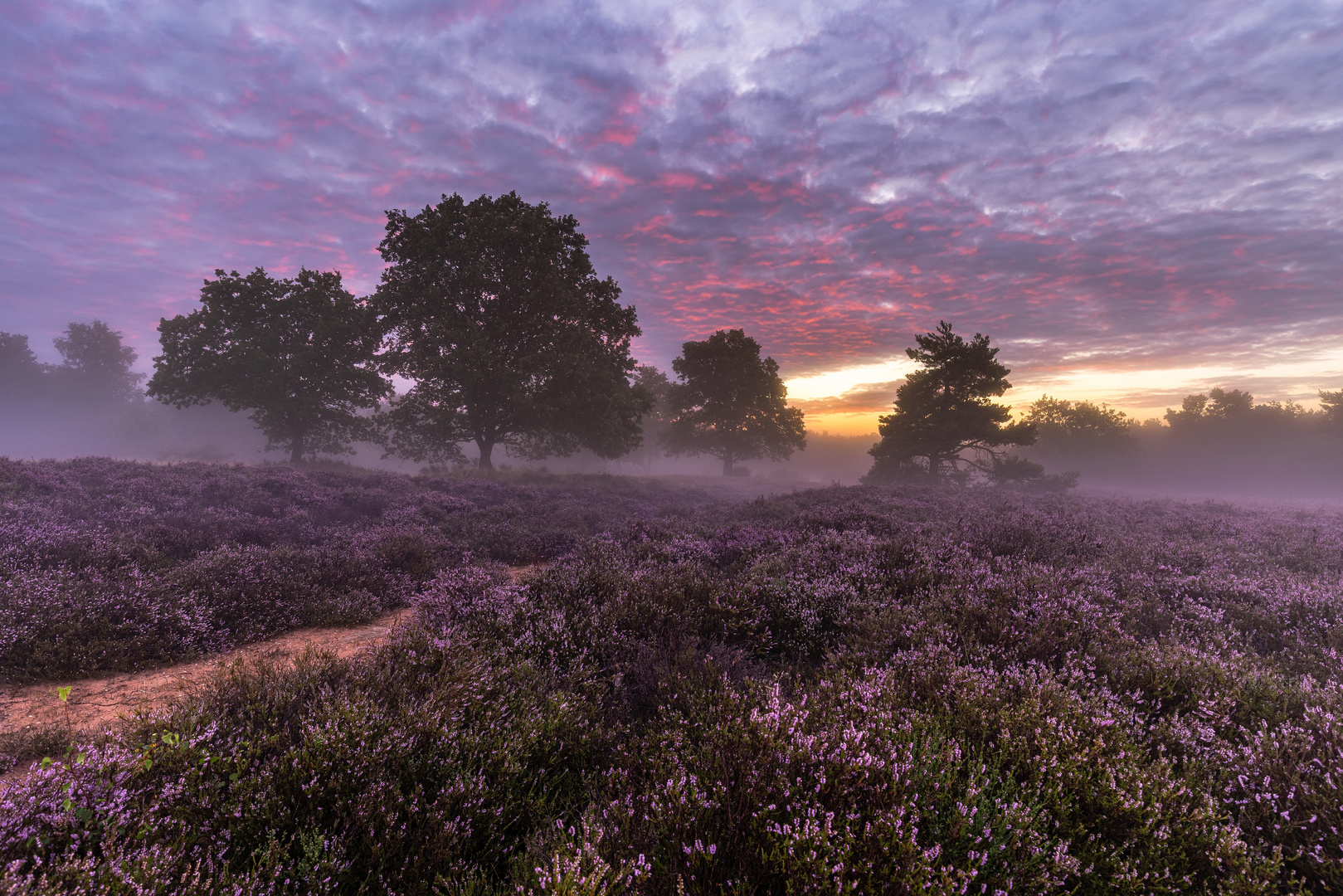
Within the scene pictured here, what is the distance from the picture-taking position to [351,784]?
2465 millimetres

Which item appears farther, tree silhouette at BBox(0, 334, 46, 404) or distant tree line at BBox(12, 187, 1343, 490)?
tree silhouette at BBox(0, 334, 46, 404)

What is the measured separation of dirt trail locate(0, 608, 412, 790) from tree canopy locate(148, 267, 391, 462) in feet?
70.7

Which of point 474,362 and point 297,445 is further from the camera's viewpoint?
point 297,445

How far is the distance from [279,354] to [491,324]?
11.8 meters

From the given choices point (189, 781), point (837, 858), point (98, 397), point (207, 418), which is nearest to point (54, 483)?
point (189, 781)

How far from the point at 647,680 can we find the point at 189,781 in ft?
8.86

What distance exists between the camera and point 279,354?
949 inches

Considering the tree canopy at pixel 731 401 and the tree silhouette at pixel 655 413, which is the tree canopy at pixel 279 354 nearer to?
the tree canopy at pixel 731 401

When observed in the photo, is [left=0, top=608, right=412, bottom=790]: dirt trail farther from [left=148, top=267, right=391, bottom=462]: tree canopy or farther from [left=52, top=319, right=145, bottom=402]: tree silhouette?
[left=52, top=319, right=145, bottom=402]: tree silhouette

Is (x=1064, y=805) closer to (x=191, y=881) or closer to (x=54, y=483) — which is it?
(x=191, y=881)

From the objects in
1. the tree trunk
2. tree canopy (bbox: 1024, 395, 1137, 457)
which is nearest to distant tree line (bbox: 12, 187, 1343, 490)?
the tree trunk

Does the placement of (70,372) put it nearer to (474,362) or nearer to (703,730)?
(474,362)

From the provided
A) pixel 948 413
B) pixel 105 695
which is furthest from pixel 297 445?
pixel 948 413

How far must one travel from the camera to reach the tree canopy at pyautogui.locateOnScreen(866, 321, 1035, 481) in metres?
27.0
